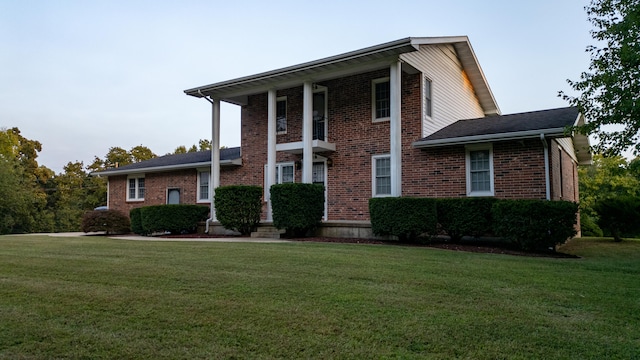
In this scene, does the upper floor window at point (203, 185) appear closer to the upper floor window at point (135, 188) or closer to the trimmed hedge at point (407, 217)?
the upper floor window at point (135, 188)

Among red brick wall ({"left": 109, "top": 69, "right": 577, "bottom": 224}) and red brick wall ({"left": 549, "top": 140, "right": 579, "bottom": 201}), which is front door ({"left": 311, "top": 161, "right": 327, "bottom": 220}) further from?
red brick wall ({"left": 549, "top": 140, "right": 579, "bottom": 201})

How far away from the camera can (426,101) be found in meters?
14.1

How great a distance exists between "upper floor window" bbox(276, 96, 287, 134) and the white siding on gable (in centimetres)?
547

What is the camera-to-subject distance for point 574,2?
14.1m

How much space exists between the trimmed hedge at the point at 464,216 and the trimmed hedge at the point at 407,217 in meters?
0.44

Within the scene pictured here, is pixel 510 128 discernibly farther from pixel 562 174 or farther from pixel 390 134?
pixel 390 134

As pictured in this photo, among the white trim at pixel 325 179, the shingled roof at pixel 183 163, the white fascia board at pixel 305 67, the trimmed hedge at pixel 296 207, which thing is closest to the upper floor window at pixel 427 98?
the white fascia board at pixel 305 67

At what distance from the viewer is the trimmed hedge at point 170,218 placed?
53.5 ft

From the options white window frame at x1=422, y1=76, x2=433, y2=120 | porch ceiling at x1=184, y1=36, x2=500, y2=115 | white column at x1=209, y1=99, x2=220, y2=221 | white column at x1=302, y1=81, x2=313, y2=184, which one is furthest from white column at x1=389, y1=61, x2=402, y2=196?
white column at x1=209, y1=99, x2=220, y2=221

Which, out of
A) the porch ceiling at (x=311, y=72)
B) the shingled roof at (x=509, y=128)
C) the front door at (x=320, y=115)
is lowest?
the shingled roof at (x=509, y=128)

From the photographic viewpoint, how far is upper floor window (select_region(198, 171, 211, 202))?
61.7ft

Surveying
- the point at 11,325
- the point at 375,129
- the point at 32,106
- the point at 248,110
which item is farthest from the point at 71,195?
the point at 11,325

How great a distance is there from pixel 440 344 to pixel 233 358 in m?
1.44

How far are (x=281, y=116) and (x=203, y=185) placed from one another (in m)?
5.06
